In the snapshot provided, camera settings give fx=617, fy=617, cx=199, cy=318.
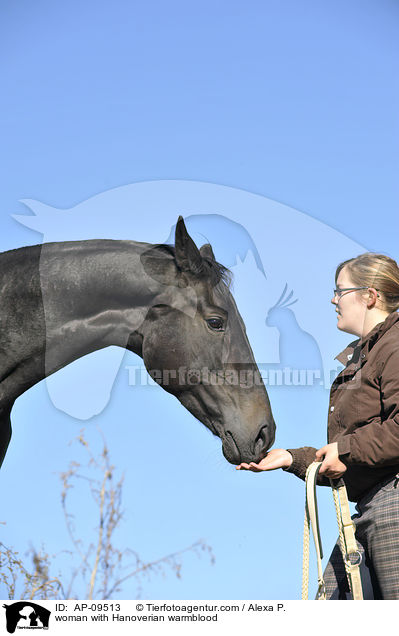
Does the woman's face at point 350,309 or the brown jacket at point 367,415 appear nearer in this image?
the brown jacket at point 367,415

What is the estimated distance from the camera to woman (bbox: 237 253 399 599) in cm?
271

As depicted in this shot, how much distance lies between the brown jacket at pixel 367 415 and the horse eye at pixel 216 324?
96 centimetres

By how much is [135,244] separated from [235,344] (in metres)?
0.98

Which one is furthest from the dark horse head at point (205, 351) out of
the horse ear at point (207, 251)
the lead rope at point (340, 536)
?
the lead rope at point (340, 536)

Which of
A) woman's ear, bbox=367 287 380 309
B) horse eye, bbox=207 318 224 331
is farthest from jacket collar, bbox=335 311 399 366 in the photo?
horse eye, bbox=207 318 224 331

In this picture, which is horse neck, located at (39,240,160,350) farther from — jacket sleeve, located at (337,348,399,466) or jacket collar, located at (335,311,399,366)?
jacket sleeve, located at (337,348,399,466)

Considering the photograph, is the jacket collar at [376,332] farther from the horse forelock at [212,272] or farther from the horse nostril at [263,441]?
the horse forelock at [212,272]

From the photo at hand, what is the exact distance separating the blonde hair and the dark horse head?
3.25ft

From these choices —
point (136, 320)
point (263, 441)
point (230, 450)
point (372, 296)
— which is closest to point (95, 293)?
point (136, 320)

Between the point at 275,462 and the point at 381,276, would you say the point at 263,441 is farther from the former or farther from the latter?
the point at 381,276

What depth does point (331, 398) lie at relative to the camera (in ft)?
10.5

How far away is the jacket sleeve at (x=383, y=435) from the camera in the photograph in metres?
2.68
